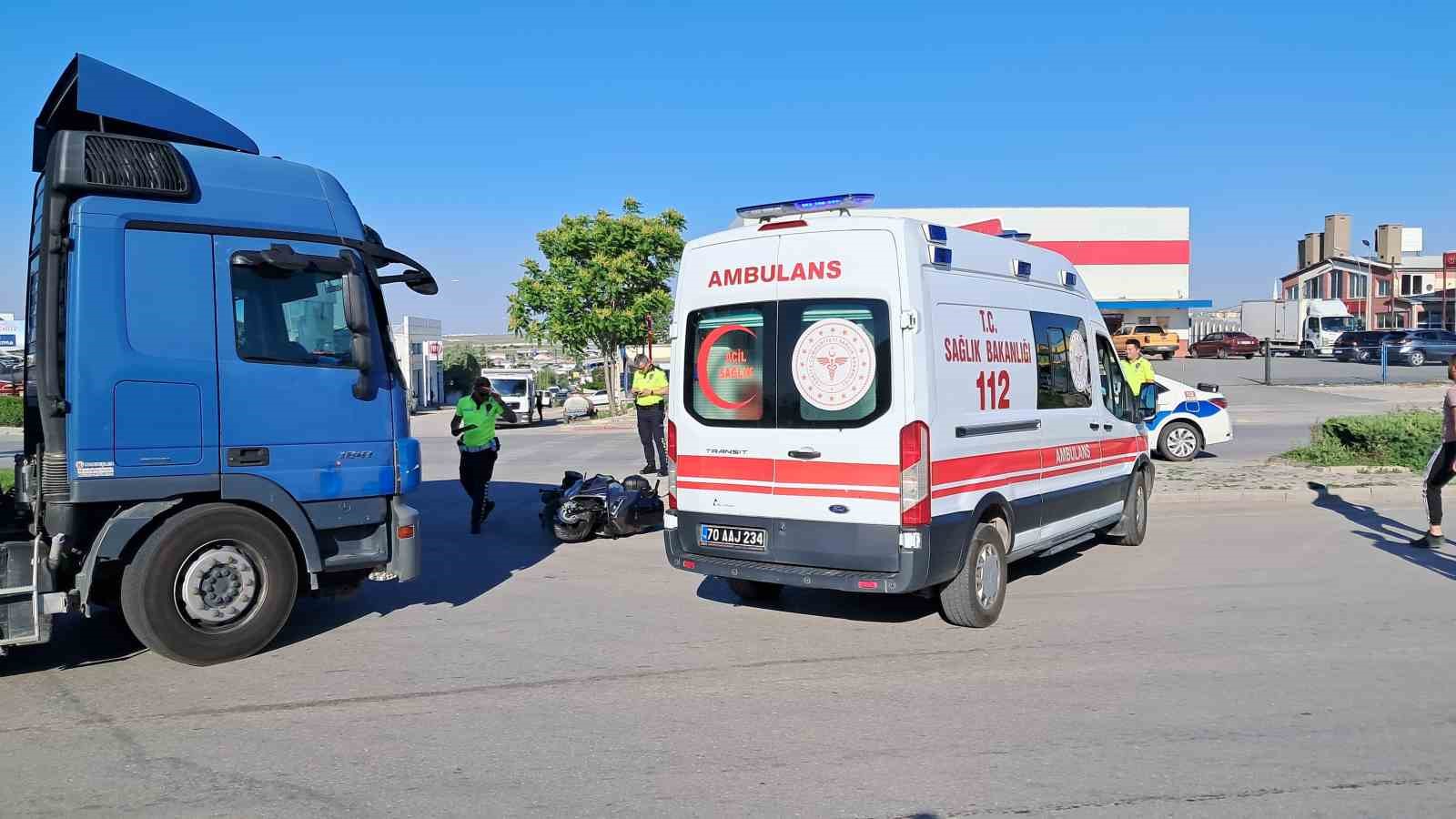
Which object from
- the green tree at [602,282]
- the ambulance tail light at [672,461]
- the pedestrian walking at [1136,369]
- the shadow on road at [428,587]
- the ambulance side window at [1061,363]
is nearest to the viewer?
the shadow on road at [428,587]

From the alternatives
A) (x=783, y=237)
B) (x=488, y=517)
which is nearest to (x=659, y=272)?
(x=488, y=517)

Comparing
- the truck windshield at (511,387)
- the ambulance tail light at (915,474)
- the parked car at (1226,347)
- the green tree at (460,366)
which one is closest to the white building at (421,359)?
the green tree at (460,366)

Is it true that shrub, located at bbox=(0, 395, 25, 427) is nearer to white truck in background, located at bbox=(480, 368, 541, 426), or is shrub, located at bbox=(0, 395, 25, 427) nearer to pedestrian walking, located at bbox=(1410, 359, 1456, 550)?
white truck in background, located at bbox=(480, 368, 541, 426)

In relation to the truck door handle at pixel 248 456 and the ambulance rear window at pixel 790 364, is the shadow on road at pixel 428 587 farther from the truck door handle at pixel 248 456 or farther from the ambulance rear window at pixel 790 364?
the ambulance rear window at pixel 790 364

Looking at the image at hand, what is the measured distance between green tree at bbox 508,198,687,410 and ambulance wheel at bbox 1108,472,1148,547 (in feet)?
86.7

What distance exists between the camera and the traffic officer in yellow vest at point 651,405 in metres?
15.6

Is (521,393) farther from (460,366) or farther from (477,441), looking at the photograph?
(460,366)

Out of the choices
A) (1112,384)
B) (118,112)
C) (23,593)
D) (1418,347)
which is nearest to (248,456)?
(23,593)

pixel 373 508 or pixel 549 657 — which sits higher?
pixel 373 508

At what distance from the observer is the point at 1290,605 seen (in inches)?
305

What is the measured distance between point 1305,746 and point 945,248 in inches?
133

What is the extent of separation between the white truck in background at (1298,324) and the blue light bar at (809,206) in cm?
4871

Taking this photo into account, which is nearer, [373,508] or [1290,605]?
[373,508]

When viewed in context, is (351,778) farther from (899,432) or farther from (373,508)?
(899,432)
